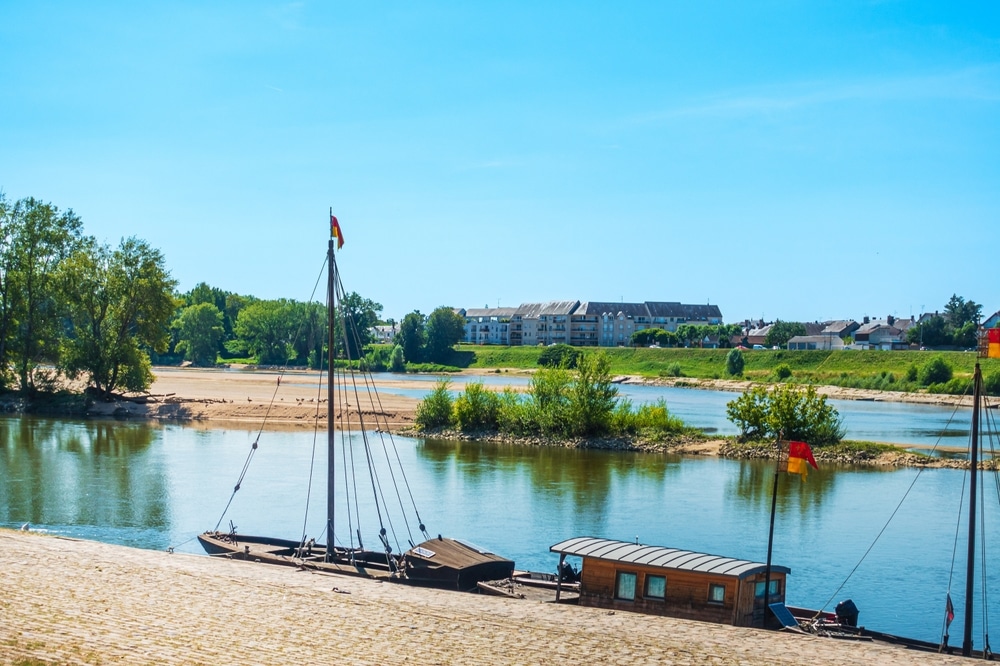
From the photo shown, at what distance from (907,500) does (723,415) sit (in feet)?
142

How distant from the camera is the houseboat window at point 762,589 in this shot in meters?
24.2

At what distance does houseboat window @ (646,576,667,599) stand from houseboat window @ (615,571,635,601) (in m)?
0.38

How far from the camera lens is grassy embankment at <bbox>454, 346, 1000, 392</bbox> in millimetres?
134875

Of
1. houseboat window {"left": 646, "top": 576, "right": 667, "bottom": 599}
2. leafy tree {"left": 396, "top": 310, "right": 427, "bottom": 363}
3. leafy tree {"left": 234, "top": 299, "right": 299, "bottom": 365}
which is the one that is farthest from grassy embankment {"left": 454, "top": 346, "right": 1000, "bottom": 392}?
houseboat window {"left": 646, "top": 576, "right": 667, "bottom": 599}

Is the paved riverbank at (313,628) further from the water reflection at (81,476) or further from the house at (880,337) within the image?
the house at (880,337)

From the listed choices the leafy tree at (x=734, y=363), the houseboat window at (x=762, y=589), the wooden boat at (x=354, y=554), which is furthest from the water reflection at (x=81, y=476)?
the leafy tree at (x=734, y=363)

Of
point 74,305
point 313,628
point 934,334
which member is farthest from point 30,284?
point 934,334

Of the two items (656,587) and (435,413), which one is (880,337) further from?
(656,587)

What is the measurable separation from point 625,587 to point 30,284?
2988 inches

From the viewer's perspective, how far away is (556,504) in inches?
1815

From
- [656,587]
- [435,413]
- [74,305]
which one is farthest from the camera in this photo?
[74,305]

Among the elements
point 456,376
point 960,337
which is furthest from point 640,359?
point 960,337

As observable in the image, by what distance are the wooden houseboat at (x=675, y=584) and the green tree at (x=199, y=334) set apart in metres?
154

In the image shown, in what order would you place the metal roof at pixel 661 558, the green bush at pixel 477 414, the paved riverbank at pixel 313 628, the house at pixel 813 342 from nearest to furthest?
the paved riverbank at pixel 313 628
the metal roof at pixel 661 558
the green bush at pixel 477 414
the house at pixel 813 342
